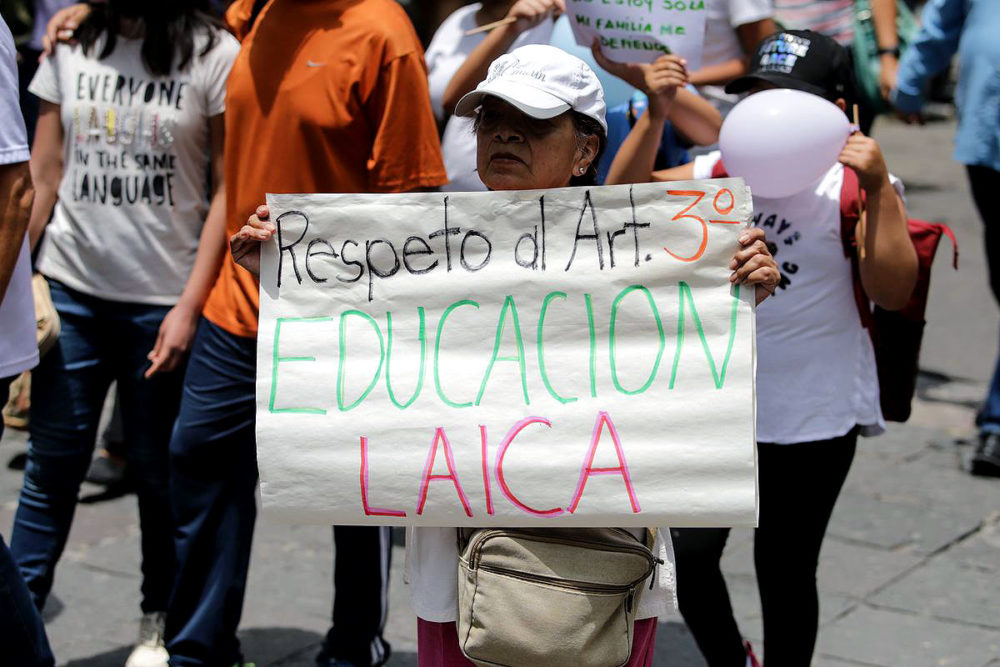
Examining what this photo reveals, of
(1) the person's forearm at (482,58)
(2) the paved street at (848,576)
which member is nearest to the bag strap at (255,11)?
(1) the person's forearm at (482,58)

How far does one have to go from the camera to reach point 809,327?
10.4 ft

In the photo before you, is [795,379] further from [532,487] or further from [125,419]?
[125,419]

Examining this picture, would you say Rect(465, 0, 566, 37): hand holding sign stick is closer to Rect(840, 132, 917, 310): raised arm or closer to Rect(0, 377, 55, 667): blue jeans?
Rect(840, 132, 917, 310): raised arm

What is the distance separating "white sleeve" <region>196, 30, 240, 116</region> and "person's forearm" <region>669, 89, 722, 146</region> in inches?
46.3

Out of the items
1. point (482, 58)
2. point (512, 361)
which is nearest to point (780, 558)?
point (512, 361)

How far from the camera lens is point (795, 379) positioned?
3.17 meters

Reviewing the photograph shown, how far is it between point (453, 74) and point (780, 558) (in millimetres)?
1774

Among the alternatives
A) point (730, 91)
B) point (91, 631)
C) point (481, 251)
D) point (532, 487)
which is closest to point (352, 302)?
point (481, 251)

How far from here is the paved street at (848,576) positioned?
158 inches

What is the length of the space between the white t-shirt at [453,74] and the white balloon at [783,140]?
1.04 m

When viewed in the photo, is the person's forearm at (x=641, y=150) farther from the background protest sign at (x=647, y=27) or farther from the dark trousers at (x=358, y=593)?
the dark trousers at (x=358, y=593)

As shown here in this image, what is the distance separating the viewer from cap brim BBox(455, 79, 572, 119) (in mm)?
2420

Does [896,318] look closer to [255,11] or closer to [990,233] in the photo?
[255,11]

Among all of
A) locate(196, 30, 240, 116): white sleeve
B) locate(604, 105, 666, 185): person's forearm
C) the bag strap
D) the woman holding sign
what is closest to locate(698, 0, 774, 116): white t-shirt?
locate(604, 105, 666, 185): person's forearm
